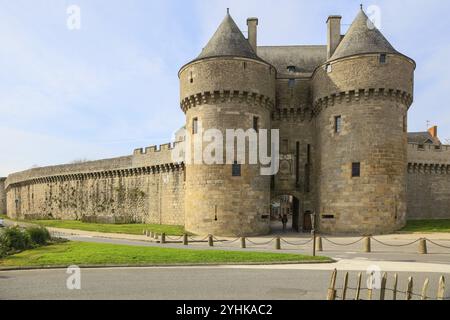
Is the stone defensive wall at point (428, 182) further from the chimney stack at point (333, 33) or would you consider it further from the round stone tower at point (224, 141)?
the round stone tower at point (224, 141)

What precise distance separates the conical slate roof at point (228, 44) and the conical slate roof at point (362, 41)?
699 centimetres

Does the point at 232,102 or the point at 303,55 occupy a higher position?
the point at 303,55

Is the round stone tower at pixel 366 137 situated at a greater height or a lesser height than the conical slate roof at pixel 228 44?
lesser

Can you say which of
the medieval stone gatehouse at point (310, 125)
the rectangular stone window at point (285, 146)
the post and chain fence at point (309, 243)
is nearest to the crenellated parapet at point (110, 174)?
the medieval stone gatehouse at point (310, 125)

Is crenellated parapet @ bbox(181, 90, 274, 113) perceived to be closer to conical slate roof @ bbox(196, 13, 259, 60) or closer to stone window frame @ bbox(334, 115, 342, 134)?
conical slate roof @ bbox(196, 13, 259, 60)

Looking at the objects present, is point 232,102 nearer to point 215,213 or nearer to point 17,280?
point 215,213

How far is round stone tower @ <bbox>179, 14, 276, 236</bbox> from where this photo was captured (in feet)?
84.5

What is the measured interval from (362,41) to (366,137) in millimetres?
7516

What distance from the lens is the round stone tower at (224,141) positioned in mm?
25750

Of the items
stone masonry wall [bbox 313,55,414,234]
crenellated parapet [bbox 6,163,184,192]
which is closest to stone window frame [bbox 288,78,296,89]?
stone masonry wall [bbox 313,55,414,234]

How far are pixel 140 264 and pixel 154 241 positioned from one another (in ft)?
29.3

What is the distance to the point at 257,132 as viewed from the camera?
2731 centimetres

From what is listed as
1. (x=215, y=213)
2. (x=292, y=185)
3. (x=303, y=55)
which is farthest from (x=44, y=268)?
(x=303, y=55)

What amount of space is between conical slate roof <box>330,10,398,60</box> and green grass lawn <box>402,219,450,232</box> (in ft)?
43.3
